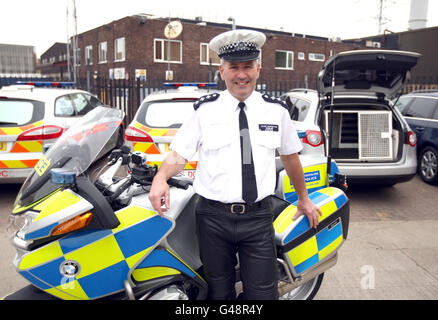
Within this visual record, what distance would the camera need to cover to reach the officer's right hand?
177 centimetres

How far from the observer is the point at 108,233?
1780 millimetres

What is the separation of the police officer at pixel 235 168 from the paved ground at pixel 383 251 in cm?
140

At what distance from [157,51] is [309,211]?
87.4ft

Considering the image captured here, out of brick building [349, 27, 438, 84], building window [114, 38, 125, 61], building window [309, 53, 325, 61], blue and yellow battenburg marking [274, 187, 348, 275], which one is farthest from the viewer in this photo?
building window [309, 53, 325, 61]

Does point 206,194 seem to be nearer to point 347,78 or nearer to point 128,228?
point 128,228

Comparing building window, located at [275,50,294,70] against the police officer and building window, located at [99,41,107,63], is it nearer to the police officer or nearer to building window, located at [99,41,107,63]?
building window, located at [99,41,107,63]

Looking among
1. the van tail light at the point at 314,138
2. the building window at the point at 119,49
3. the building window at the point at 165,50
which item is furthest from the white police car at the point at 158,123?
the building window at the point at 119,49

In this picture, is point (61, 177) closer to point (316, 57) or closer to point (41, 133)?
point (41, 133)

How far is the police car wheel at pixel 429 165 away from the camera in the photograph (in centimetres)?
643

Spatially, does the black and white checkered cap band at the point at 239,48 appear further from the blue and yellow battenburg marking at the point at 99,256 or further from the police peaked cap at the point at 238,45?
the blue and yellow battenburg marking at the point at 99,256

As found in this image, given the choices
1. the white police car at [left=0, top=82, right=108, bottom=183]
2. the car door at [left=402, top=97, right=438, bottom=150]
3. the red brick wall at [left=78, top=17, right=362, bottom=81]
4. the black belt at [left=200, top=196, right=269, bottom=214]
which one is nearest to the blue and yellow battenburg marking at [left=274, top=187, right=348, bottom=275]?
the black belt at [left=200, top=196, right=269, bottom=214]

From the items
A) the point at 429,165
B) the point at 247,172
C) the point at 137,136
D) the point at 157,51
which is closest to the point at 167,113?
the point at 137,136

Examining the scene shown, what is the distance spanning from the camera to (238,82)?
1.90 m
